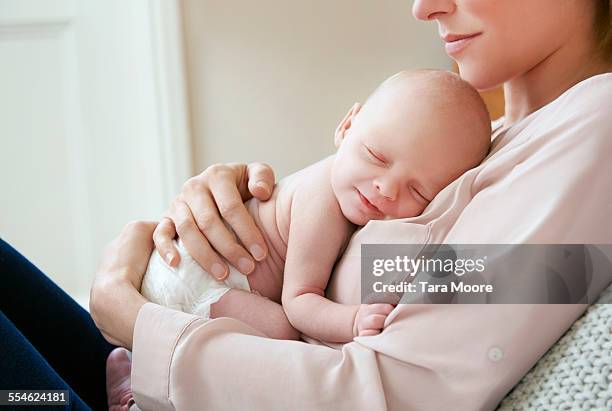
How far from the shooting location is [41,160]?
2.98m

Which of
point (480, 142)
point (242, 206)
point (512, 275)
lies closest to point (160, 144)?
point (242, 206)

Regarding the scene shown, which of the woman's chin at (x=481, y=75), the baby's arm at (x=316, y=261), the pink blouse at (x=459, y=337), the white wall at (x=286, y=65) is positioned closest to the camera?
the pink blouse at (x=459, y=337)

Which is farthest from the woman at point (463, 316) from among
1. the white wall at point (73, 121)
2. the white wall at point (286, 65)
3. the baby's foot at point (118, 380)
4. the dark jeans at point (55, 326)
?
the white wall at point (73, 121)

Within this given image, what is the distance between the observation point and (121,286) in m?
→ 1.16

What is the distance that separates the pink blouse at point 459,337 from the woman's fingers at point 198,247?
223 millimetres

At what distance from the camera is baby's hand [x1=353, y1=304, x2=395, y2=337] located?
2.93 ft

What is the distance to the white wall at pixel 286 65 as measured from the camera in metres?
2.83

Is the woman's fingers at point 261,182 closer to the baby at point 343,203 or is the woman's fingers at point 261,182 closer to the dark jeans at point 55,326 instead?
the baby at point 343,203

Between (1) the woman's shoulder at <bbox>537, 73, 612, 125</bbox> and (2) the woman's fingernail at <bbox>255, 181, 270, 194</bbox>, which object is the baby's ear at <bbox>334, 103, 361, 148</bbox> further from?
(1) the woman's shoulder at <bbox>537, 73, 612, 125</bbox>

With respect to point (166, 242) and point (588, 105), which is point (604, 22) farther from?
point (166, 242)

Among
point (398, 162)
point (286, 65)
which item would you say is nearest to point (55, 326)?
point (398, 162)

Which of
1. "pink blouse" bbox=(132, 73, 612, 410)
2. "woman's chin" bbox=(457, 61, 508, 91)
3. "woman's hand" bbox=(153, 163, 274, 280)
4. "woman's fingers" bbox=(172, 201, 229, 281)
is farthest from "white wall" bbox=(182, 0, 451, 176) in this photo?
"pink blouse" bbox=(132, 73, 612, 410)

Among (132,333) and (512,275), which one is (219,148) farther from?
(512,275)

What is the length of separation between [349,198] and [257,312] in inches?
8.5
